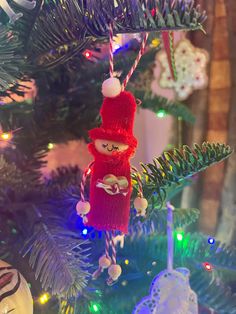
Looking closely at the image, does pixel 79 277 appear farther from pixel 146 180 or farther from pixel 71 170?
pixel 71 170

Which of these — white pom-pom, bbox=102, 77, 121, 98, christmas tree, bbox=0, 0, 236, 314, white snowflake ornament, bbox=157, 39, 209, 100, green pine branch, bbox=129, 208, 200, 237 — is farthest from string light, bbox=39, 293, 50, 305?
white snowflake ornament, bbox=157, 39, 209, 100

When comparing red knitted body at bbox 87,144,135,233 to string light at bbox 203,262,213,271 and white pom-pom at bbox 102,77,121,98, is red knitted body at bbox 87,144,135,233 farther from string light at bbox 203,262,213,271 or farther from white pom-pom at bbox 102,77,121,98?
string light at bbox 203,262,213,271

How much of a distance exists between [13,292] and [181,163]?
0.20m

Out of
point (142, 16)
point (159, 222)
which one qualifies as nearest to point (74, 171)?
point (159, 222)

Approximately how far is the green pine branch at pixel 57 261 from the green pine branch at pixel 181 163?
0.09m

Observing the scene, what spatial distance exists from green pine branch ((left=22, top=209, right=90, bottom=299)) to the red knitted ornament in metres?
0.06

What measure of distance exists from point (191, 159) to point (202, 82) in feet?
1.92

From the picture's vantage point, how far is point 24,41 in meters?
0.44

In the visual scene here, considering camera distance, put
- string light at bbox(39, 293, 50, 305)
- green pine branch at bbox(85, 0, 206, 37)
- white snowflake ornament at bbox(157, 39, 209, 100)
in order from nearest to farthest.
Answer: green pine branch at bbox(85, 0, 206, 37)
string light at bbox(39, 293, 50, 305)
white snowflake ornament at bbox(157, 39, 209, 100)

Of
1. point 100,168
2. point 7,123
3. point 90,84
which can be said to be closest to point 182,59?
point 90,84

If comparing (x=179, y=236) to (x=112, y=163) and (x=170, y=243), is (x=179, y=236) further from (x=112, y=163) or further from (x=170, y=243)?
(x=112, y=163)

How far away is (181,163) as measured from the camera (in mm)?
412

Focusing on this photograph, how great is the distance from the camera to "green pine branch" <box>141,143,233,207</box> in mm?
406

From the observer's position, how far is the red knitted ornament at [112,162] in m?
0.35
